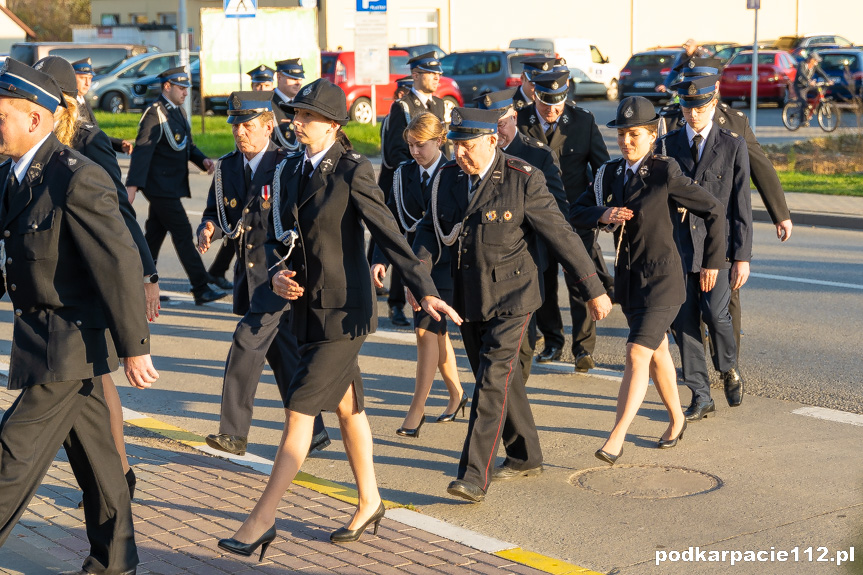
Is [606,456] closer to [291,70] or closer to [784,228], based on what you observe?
[784,228]

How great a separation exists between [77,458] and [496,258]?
2.24m

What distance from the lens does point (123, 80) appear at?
35344 millimetres

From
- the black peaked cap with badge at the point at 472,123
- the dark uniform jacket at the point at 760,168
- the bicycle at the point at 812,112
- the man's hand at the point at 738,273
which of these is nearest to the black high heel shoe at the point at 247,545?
the black peaked cap with badge at the point at 472,123

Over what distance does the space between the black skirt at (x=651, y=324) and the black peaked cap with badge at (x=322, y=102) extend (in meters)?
2.15

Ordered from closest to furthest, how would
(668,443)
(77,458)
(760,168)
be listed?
(77,458) < (668,443) < (760,168)

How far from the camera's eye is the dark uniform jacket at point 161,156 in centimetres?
1084

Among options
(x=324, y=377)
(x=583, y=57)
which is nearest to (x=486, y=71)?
(x=583, y=57)

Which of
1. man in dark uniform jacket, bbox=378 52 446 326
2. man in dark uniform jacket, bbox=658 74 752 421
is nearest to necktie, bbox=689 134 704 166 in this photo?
man in dark uniform jacket, bbox=658 74 752 421

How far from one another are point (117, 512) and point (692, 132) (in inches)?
173

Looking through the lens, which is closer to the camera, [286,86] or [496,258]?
[496,258]

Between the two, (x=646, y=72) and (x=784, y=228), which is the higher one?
(x=646, y=72)

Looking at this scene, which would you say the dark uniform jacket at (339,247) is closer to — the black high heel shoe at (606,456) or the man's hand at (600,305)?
the man's hand at (600,305)

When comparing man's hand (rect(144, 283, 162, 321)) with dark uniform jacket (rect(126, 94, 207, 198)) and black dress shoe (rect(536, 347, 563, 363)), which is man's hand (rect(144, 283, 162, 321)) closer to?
black dress shoe (rect(536, 347, 563, 363))

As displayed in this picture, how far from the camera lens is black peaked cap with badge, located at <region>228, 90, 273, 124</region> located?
6.96 meters
